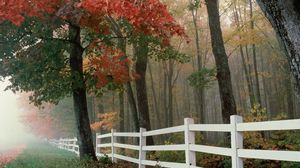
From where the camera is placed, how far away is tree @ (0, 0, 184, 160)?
14.3 metres

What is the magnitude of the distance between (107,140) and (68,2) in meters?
34.4

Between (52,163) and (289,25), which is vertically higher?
(289,25)

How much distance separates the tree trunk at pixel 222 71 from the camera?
557 inches

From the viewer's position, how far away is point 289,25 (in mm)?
5980

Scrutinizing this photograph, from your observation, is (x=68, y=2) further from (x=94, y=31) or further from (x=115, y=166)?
(x=115, y=166)

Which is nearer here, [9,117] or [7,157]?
[7,157]

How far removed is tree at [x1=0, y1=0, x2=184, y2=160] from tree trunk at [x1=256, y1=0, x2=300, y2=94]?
7632 millimetres

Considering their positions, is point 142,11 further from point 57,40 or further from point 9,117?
point 9,117

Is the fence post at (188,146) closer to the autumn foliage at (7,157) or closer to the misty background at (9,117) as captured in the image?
the autumn foliage at (7,157)

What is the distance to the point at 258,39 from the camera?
28.7 metres

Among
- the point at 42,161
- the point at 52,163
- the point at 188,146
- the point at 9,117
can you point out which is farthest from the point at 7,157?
the point at 9,117

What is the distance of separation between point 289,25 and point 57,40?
40.3 ft

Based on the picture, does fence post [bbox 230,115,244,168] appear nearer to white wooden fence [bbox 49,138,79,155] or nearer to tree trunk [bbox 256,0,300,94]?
tree trunk [bbox 256,0,300,94]

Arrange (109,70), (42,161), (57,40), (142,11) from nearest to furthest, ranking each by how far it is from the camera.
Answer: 1. (142,11)
2. (57,40)
3. (109,70)
4. (42,161)
